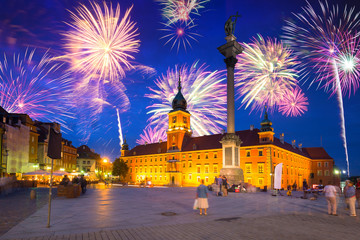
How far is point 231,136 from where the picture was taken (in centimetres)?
3253

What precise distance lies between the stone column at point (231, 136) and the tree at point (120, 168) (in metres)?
64.4

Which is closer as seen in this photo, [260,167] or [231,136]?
[231,136]

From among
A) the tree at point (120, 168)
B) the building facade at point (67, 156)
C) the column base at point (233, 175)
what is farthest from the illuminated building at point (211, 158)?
the column base at point (233, 175)

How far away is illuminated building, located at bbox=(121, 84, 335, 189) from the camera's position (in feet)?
205

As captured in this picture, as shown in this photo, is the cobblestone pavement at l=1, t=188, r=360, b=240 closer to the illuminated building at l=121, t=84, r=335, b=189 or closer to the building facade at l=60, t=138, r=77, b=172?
the illuminated building at l=121, t=84, r=335, b=189

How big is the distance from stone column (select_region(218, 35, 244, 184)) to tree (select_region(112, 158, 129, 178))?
64397mm

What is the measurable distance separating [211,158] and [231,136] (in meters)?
38.7

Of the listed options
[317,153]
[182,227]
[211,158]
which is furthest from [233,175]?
[317,153]

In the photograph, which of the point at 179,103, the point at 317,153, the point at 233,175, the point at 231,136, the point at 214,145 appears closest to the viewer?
the point at 233,175

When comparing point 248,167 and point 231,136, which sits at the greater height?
point 231,136

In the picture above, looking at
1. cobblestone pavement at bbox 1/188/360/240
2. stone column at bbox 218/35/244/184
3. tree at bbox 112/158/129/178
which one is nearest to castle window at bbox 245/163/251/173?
stone column at bbox 218/35/244/184

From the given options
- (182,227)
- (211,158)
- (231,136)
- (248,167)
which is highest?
(231,136)

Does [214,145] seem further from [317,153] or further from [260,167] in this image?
[317,153]

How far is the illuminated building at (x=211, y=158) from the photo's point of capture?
62.3m
